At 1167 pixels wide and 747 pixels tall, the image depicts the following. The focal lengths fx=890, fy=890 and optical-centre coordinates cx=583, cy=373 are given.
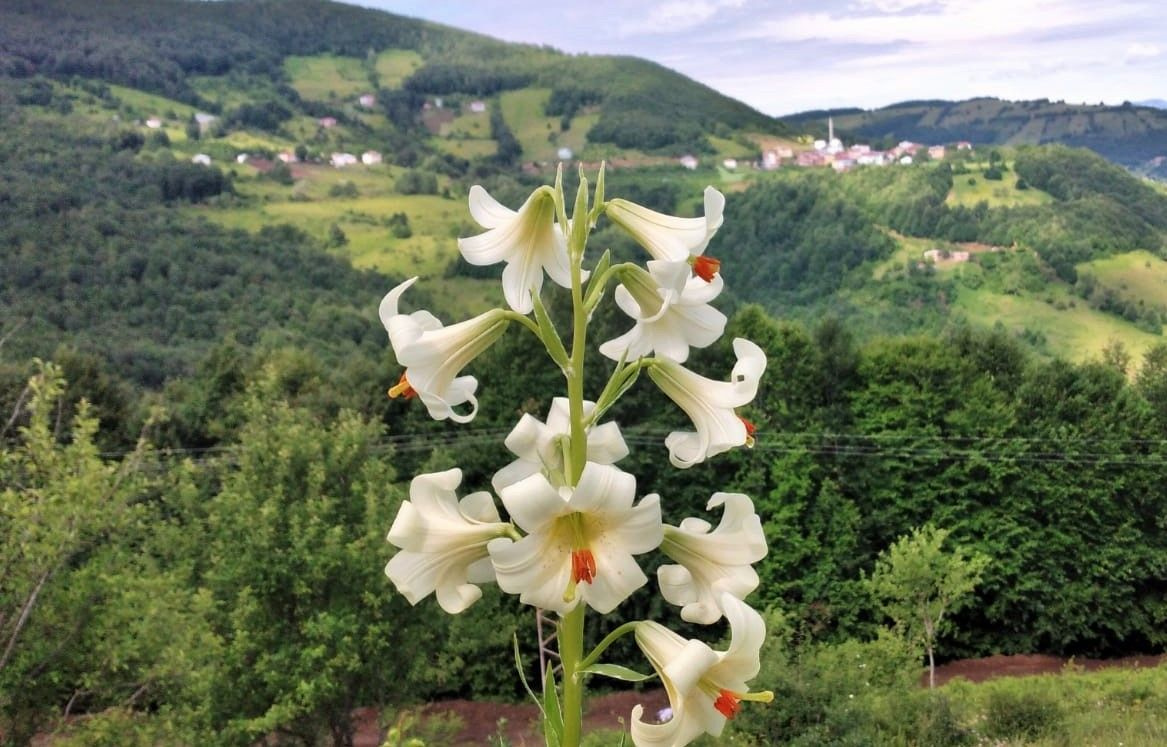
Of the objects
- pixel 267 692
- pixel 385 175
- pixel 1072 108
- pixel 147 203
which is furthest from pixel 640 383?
pixel 1072 108

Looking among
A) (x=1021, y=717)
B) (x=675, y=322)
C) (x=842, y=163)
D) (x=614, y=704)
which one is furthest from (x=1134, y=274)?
(x=675, y=322)

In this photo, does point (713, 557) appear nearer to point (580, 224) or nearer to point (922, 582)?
point (580, 224)

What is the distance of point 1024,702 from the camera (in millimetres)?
11141

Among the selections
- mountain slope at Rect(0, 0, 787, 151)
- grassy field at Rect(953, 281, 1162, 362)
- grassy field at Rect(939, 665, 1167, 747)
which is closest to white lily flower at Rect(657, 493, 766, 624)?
grassy field at Rect(939, 665, 1167, 747)

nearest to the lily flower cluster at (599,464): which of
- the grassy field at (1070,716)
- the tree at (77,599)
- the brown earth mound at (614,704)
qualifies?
the tree at (77,599)

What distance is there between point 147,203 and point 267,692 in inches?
2610

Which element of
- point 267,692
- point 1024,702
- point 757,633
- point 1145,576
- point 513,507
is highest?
point 513,507

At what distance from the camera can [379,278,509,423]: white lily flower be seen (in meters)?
2.33

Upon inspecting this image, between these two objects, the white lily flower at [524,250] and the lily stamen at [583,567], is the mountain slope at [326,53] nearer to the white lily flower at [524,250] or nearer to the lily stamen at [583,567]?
the white lily flower at [524,250]

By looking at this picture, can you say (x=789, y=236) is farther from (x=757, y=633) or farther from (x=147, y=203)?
(x=757, y=633)

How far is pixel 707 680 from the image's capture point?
2145 mm

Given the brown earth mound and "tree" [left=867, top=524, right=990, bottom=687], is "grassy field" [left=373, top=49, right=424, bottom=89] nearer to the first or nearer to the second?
the brown earth mound

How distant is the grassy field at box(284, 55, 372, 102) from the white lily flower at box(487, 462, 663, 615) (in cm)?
12124

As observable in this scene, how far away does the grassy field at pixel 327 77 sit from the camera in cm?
11744
